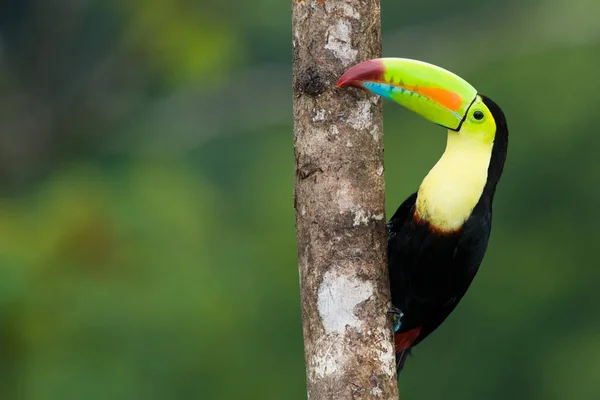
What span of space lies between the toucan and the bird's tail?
3.2 inches

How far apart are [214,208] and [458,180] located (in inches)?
438

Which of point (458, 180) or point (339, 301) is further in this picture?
point (458, 180)

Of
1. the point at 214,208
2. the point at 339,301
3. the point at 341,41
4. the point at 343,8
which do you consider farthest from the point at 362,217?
the point at 214,208

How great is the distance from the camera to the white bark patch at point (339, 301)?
3928 mm

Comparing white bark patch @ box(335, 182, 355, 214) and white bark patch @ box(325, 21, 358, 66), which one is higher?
white bark patch @ box(325, 21, 358, 66)

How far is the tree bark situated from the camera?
12.8ft

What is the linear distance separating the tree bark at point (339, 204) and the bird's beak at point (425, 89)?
0.08 metres

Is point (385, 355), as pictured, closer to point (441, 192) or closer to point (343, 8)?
point (441, 192)

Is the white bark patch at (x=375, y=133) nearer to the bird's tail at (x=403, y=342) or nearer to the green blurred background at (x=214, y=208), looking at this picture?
the bird's tail at (x=403, y=342)

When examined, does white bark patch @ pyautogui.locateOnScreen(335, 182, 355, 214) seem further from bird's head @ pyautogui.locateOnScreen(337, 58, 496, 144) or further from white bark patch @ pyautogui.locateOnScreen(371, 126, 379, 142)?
bird's head @ pyautogui.locateOnScreen(337, 58, 496, 144)

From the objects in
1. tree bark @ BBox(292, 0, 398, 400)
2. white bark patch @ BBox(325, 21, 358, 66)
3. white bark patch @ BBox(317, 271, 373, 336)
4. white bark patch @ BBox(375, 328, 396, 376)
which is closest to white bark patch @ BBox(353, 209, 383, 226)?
tree bark @ BBox(292, 0, 398, 400)

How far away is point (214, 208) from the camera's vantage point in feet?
50.8

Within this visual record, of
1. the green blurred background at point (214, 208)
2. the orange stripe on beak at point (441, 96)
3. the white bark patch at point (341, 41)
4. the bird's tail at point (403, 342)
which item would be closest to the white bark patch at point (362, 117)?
the white bark patch at point (341, 41)

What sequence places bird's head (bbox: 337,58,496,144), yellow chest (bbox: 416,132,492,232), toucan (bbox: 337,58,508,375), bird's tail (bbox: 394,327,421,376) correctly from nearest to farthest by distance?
1. bird's head (bbox: 337,58,496,144)
2. toucan (bbox: 337,58,508,375)
3. yellow chest (bbox: 416,132,492,232)
4. bird's tail (bbox: 394,327,421,376)
